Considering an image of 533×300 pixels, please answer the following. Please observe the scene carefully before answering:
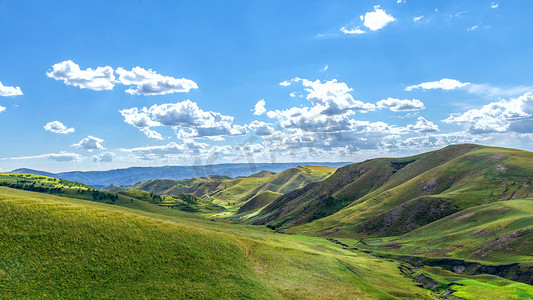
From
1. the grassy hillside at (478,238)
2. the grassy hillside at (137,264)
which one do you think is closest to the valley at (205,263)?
the grassy hillside at (137,264)

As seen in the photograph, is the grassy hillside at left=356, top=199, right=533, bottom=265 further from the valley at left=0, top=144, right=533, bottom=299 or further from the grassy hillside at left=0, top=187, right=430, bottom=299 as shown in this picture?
the grassy hillside at left=0, top=187, right=430, bottom=299

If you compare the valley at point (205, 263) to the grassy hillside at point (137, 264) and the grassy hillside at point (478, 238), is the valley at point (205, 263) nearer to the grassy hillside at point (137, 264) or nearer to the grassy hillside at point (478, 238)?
the grassy hillside at point (137, 264)

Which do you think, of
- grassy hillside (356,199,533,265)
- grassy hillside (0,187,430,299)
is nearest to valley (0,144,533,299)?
grassy hillside (0,187,430,299)

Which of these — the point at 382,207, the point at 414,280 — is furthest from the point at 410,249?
the point at 382,207

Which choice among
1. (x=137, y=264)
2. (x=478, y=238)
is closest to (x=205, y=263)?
(x=137, y=264)

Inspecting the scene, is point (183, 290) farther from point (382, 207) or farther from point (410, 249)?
point (382, 207)

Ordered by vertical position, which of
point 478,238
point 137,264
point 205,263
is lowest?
point 478,238

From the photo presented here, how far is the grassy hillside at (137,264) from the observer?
39500mm

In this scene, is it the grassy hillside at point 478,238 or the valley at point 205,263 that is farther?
the grassy hillside at point 478,238

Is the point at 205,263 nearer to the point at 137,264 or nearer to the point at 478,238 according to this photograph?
the point at 137,264

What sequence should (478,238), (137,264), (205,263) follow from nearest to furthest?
(137,264)
(205,263)
(478,238)

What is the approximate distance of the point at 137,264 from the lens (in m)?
→ 46.9

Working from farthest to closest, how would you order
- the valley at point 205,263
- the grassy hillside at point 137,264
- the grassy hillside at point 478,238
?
the grassy hillside at point 478,238 → the valley at point 205,263 → the grassy hillside at point 137,264

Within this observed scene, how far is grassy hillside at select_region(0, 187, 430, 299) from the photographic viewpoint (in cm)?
3950
